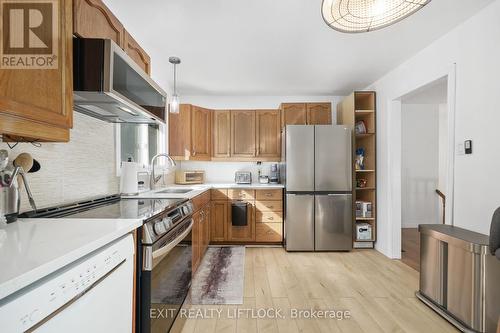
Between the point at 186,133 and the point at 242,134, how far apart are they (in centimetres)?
90

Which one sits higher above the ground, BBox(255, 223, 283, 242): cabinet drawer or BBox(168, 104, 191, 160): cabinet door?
BBox(168, 104, 191, 160): cabinet door

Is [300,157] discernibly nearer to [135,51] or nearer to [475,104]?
[475,104]

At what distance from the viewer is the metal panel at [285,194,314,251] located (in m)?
3.27

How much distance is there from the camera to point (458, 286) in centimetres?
171

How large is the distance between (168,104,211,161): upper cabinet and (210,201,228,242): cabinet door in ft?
2.69

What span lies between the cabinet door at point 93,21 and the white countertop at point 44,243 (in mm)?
908

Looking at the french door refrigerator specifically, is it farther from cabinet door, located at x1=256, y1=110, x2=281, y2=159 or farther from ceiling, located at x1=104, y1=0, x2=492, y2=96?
ceiling, located at x1=104, y1=0, x2=492, y2=96

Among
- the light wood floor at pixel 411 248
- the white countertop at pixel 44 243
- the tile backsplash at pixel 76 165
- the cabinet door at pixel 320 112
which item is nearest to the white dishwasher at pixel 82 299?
the white countertop at pixel 44 243

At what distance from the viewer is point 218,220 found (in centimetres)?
345

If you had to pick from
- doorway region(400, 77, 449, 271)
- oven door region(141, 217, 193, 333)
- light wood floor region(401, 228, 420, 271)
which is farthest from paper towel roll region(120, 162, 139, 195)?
doorway region(400, 77, 449, 271)

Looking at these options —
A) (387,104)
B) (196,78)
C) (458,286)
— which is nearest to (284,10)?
(196,78)

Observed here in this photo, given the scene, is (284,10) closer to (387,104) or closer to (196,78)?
(196,78)

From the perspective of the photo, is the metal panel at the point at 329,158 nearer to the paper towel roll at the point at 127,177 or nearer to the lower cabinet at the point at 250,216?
the lower cabinet at the point at 250,216

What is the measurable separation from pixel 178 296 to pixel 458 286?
Answer: 6.59ft
